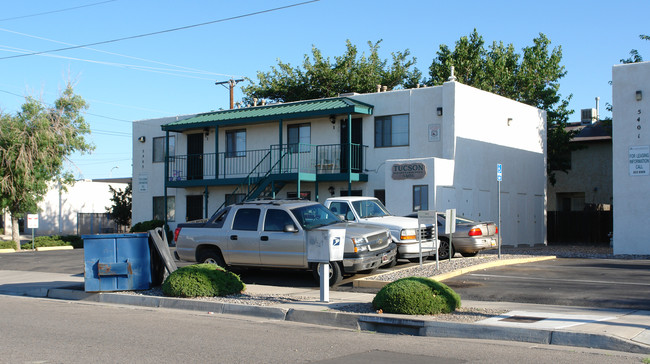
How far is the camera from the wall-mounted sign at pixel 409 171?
74.4 feet

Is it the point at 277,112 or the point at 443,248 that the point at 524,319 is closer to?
the point at 443,248

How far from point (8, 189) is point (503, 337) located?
2902 cm

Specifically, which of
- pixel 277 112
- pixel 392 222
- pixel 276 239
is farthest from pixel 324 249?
pixel 277 112

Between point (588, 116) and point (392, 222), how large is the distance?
3076cm

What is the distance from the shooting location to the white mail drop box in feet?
38.3

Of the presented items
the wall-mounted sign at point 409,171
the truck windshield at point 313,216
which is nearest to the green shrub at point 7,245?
the wall-mounted sign at point 409,171

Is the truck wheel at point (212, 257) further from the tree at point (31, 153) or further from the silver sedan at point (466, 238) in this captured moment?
the tree at point (31, 153)

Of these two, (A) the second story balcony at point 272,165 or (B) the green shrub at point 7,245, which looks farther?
(B) the green shrub at point 7,245

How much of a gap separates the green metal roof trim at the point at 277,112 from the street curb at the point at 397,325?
1417 cm

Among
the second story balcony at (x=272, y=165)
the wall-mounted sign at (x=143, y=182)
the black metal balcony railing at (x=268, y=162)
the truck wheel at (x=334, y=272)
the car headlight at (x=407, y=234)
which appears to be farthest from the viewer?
the wall-mounted sign at (x=143, y=182)

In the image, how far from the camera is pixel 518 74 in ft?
120

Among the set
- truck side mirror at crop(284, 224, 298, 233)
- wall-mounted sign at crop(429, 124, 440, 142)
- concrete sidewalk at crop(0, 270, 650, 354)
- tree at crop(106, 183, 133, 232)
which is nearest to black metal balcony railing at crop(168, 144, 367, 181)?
wall-mounted sign at crop(429, 124, 440, 142)

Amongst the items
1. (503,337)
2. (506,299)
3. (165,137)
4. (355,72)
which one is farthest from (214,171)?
(503,337)

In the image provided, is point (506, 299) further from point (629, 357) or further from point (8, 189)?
point (8, 189)
